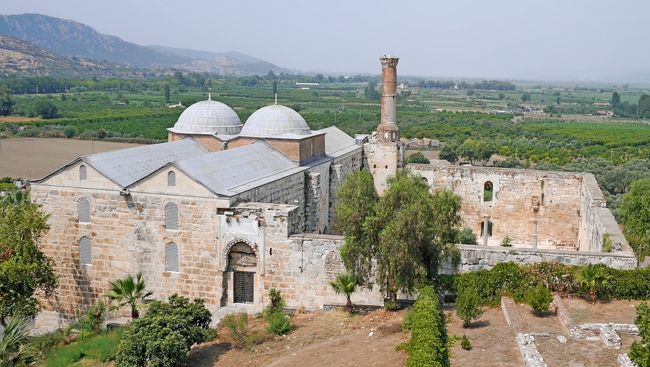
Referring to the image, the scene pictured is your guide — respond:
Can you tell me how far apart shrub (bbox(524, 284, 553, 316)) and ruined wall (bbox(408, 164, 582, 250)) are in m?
14.6

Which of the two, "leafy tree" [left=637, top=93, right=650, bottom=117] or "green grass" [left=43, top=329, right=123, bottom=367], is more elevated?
"leafy tree" [left=637, top=93, right=650, bottom=117]

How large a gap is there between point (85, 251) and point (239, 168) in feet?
19.4

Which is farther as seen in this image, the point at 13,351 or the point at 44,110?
the point at 44,110

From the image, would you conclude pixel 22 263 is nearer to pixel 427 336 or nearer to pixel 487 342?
pixel 427 336

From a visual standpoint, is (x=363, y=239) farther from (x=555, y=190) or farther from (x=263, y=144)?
(x=555, y=190)

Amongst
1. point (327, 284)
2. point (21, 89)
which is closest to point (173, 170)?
point (327, 284)

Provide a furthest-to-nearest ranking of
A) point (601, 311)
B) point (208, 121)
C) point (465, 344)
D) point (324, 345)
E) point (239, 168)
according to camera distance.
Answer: point (208, 121) → point (239, 168) → point (601, 311) → point (324, 345) → point (465, 344)

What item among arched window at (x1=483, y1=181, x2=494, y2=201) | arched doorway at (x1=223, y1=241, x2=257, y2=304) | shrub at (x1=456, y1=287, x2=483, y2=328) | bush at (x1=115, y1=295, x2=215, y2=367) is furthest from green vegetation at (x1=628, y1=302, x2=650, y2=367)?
arched window at (x1=483, y1=181, x2=494, y2=201)

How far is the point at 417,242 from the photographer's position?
19.0 meters

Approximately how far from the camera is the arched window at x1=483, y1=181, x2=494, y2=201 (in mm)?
33875

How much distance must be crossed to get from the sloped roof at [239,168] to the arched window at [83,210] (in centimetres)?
345

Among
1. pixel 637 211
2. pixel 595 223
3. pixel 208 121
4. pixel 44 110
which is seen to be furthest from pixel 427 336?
pixel 44 110

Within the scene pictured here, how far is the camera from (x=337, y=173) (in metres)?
31.3

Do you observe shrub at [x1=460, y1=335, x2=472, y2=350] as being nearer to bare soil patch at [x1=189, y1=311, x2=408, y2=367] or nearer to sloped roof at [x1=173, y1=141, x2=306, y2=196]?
bare soil patch at [x1=189, y1=311, x2=408, y2=367]
